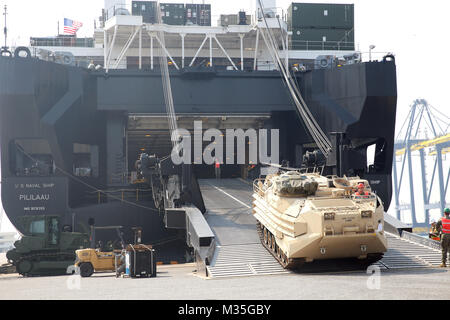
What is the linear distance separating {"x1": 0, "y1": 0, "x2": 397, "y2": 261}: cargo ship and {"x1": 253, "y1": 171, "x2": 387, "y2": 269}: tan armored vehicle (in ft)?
26.0

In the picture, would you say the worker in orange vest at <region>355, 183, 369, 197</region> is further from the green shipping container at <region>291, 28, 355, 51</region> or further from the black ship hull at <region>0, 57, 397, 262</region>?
the green shipping container at <region>291, 28, 355, 51</region>

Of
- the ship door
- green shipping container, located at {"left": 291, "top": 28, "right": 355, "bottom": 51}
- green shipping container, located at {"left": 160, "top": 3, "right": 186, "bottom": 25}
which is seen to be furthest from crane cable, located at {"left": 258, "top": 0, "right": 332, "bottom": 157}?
the ship door

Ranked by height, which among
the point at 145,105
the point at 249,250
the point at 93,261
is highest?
the point at 145,105

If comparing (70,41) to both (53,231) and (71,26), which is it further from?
(53,231)

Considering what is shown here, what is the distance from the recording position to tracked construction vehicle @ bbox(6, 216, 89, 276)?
25.6 meters

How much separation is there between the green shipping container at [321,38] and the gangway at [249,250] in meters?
20.1

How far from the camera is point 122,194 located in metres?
33.6

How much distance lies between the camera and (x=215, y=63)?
43.9 metres

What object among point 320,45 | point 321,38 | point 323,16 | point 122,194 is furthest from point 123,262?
point 323,16

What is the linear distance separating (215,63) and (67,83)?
1267 centimetres

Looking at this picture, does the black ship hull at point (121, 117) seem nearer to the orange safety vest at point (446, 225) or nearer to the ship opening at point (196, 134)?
the ship opening at point (196, 134)

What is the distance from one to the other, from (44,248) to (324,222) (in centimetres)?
1441
